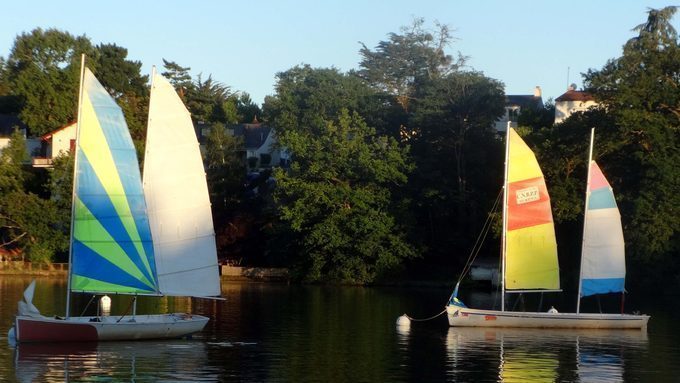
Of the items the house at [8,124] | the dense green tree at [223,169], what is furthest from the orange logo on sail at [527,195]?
the house at [8,124]

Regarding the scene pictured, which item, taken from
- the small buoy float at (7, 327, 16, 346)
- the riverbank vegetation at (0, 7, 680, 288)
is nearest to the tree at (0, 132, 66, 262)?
the riverbank vegetation at (0, 7, 680, 288)

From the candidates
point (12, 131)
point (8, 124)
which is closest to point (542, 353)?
point (12, 131)

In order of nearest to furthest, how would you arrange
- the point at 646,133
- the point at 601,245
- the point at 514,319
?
the point at 514,319, the point at 601,245, the point at 646,133

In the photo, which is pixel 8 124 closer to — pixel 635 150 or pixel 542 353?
pixel 635 150

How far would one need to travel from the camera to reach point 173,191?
3853cm

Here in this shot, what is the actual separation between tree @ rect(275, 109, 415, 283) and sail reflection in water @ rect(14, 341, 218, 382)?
3894 centimetres

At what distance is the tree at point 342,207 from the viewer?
77.2 metres

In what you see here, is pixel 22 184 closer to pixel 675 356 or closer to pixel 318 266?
pixel 318 266

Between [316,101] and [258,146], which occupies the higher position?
[316,101]

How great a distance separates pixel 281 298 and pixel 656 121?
2840 centimetres

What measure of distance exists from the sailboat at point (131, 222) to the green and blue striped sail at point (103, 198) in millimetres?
34

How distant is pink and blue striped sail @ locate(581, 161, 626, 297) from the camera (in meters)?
48.3

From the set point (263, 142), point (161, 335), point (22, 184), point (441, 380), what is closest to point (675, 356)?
point (441, 380)

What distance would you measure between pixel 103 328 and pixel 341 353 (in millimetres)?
8158
